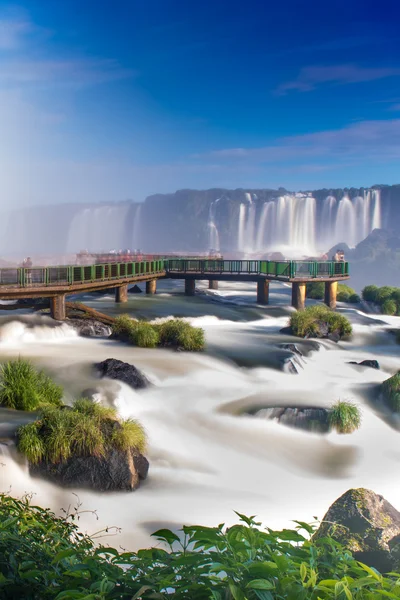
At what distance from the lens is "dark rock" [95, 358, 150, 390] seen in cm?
1638

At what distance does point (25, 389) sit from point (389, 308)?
32.8 m

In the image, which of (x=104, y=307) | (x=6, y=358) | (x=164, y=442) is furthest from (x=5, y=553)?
(x=104, y=307)

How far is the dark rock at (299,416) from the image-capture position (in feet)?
49.1

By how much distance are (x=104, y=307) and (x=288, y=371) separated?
1583cm

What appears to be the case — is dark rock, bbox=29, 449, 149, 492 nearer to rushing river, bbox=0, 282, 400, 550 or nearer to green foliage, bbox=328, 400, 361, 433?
rushing river, bbox=0, 282, 400, 550

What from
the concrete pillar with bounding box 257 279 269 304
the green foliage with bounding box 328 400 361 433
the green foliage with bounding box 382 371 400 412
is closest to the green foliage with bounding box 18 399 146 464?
the green foliage with bounding box 328 400 361 433

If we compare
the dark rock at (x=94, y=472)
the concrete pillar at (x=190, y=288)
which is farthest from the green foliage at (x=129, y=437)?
the concrete pillar at (x=190, y=288)

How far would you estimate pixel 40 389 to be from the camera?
47.3 feet

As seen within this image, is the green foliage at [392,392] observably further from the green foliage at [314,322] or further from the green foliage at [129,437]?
the green foliage at [314,322]

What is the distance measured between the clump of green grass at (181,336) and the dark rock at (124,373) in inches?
196

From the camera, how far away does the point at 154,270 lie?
40.4 metres

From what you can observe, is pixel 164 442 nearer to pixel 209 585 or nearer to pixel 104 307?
pixel 209 585

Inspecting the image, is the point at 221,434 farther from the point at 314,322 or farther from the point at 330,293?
the point at 330,293

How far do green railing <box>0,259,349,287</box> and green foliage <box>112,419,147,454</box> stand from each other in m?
13.6
